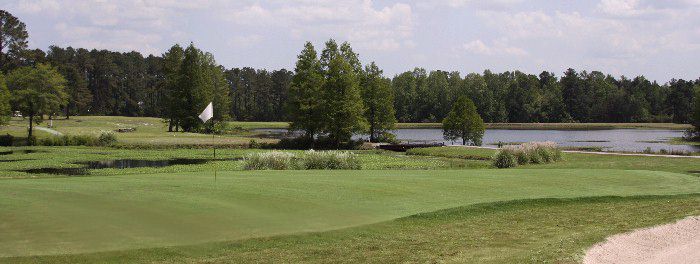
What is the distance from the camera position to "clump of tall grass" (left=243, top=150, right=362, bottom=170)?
108 ft

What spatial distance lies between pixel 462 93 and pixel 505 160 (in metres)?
126

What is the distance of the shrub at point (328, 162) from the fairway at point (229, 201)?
10279 mm

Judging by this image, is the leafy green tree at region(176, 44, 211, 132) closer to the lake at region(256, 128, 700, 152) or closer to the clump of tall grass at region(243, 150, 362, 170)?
the lake at region(256, 128, 700, 152)

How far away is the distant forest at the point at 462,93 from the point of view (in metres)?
160

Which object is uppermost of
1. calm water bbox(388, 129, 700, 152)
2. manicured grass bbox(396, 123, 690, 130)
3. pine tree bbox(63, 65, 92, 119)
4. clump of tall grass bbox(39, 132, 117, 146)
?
pine tree bbox(63, 65, 92, 119)

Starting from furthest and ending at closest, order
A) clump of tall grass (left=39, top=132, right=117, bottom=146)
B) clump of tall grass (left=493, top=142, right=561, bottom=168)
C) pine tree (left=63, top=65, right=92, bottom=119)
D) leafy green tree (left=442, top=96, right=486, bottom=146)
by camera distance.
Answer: pine tree (left=63, top=65, right=92, bottom=119) → leafy green tree (left=442, top=96, right=486, bottom=146) → clump of tall grass (left=39, top=132, right=117, bottom=146) → clump of tall grass (left=493, top=142, right=561, bottom=168)

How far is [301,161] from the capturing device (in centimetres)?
3469

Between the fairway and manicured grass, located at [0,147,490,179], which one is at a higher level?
the fairway

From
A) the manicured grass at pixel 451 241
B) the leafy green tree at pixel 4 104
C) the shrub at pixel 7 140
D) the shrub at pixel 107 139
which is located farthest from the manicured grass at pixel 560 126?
the manicured grass at pixel 451 241

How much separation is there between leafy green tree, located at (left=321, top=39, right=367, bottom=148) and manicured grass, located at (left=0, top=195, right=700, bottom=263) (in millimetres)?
48820

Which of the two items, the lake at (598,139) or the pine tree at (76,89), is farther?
the pine tree at (76,89)

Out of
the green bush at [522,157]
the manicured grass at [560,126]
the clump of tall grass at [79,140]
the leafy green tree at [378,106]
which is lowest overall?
the green bush at [522,157]

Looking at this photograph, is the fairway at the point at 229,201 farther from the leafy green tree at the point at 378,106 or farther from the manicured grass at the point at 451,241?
the leafy green tree at the point at 378,106

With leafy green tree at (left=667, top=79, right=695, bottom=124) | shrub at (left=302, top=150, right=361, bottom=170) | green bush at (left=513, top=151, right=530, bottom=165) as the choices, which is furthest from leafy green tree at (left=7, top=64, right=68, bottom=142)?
leafy green tree at (left=667, top=79, right=695, bottom=124)
